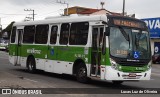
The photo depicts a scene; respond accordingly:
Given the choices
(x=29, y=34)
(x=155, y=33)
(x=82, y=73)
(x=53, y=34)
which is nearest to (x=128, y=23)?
(x=82, y=73)

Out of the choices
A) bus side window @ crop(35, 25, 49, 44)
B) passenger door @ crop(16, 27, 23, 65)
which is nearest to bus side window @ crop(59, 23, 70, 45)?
bus side window @ crop(35, 25, 49, 44)

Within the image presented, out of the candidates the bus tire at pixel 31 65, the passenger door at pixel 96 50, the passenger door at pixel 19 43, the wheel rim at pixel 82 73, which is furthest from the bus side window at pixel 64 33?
the passenger door at pixel 19 43

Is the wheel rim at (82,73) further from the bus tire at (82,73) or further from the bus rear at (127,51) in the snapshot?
the bus rear at (127,51)

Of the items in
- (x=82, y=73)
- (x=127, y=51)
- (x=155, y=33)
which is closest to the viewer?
(x=127, y=51)

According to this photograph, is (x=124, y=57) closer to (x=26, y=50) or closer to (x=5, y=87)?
(x=5, y=87)

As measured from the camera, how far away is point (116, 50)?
16516 mm

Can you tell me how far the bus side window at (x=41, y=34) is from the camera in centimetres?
2153

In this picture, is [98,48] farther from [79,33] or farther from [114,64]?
[79,33]

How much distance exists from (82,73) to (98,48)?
5.26 feet

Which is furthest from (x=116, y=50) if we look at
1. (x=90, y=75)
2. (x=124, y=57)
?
(x=90, y=75)

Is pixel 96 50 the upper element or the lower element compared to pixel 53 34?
lower

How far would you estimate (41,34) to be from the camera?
2198 cm

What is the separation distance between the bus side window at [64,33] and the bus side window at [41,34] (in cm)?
168

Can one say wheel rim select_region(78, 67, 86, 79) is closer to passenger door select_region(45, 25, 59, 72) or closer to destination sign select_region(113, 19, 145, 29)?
passenger door select_region(45, 25, 59, 72)
